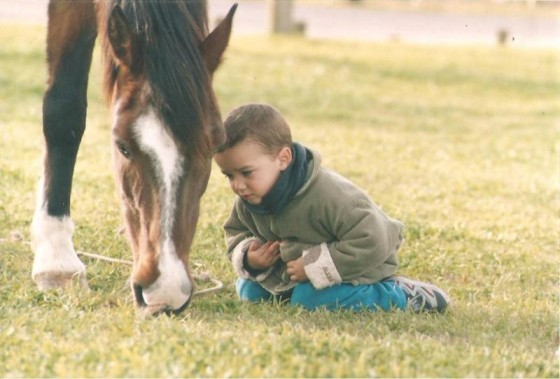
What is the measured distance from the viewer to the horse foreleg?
18.9ft

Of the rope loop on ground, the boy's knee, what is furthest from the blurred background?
the boy's knee

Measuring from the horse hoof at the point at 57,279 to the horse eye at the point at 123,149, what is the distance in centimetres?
110

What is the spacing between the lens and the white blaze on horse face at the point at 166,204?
4.28 meters

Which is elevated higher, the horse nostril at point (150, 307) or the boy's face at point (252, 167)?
the boy's face at point (252, 167)

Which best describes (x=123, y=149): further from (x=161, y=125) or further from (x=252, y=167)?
(x=252, y=167)

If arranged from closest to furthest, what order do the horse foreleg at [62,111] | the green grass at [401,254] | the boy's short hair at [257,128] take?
1. the green grass at [401,254]
2. the boy's short hair at [257,128]
3. the horse foreleg at [62,111]

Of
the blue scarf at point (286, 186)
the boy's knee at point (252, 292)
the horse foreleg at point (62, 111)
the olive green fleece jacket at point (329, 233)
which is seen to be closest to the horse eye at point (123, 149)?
the blue scarf at point (286, 186)

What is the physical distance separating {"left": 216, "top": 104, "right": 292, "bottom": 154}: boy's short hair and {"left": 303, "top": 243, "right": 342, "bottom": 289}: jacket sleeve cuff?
515 millimetres

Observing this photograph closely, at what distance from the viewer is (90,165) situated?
923cm

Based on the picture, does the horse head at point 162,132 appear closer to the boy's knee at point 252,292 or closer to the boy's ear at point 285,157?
the boy's ear at point 285,157

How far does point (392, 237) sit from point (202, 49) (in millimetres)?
1382

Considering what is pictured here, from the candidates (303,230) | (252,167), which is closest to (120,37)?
(252,167)

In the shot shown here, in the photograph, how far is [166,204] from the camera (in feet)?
14.2

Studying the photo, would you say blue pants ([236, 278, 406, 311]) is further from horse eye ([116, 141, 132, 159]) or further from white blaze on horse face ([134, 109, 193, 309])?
horse eye ([116, 141, 132, 159])
